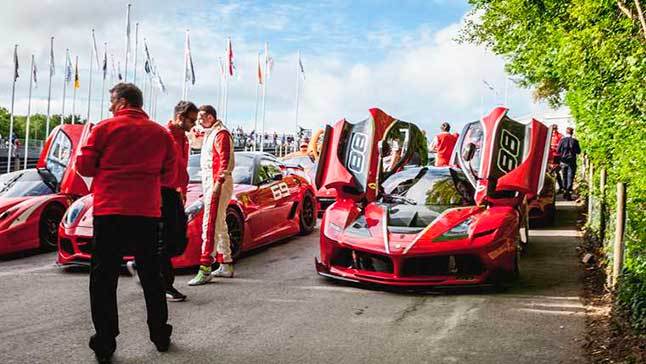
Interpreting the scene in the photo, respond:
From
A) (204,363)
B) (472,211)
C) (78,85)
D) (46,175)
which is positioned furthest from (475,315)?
(78,85)

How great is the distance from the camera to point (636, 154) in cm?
478

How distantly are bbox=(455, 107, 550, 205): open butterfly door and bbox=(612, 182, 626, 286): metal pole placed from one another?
1.30 metres

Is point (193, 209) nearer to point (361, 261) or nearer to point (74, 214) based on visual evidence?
point (74, 214)

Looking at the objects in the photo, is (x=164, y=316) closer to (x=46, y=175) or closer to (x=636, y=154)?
(x=636, y=154)

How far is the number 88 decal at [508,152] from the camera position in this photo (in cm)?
765

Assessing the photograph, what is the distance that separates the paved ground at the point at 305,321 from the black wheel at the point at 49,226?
5.51 feet

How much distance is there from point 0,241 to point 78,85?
1456 inches

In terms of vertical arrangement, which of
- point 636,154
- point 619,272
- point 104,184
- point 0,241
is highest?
point 636,154

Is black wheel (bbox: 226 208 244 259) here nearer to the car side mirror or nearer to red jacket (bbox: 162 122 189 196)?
red jacket (bbox: 162 122 189 196)

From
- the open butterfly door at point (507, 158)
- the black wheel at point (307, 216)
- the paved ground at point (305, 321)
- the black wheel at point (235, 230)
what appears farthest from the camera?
the black wheel at point (307, 216)

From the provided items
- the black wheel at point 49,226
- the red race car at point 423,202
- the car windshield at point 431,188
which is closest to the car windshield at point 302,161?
the black wheel at point 49,226

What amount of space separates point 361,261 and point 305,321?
159 cm

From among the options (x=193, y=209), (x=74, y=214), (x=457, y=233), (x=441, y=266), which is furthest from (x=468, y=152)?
(x=74, y=214)

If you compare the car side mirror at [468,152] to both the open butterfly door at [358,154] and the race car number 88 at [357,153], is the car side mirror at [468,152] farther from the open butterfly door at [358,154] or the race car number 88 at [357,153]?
the race car number 88 at [357,153]
